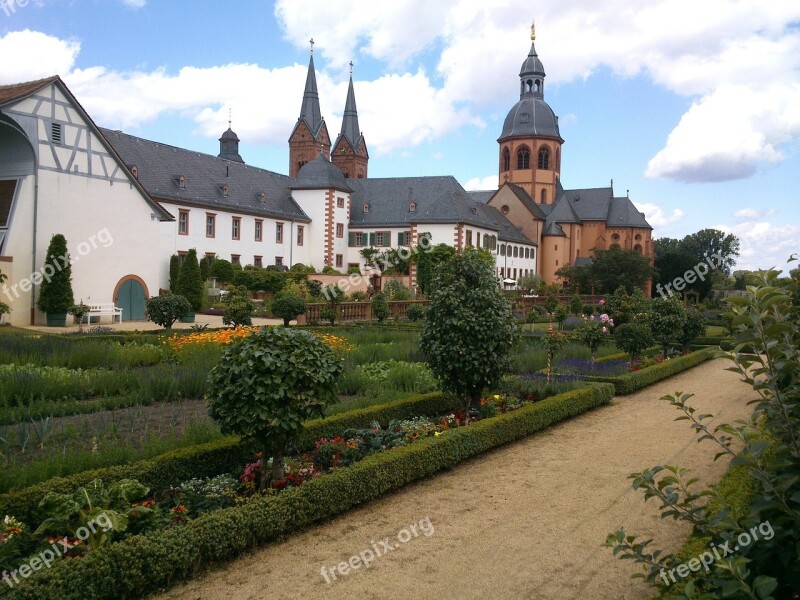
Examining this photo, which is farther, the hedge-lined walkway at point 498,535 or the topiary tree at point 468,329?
the topiary tree at point 468,329

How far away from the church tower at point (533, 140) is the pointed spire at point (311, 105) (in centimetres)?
2236

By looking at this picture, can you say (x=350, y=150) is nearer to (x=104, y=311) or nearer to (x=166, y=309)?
(x=104, y=311)

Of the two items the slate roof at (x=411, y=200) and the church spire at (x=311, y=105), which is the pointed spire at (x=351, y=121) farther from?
the slate roof at (x=411, y=200)

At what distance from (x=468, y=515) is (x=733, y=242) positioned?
108 m

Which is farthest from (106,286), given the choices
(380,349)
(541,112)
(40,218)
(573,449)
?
(541,112)

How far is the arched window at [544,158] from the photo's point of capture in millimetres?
77625

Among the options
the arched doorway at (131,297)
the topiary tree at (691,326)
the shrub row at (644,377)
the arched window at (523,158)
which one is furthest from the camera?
the arched window at (523,158)

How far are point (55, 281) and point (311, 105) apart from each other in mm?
47390

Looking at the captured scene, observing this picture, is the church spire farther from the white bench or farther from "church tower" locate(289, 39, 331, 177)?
the white bench

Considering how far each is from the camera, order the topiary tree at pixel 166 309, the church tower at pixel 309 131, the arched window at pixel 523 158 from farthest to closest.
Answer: the arched window at pixel 523 158
the church tower at pixel 309 131
the topiary tree at pixel 166 309

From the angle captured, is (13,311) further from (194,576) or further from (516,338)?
(194,576)

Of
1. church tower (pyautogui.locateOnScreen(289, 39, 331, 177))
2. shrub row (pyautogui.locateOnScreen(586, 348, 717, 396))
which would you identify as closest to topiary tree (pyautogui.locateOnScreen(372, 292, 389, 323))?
shrub row (pyautogui.locateOnScreen(586, 348, 717, 396))

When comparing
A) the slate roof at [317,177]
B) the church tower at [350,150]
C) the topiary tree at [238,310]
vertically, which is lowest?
the topiary tree at [238,310]

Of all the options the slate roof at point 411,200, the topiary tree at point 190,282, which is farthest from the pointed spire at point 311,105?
the topiary tree at point 190,282
